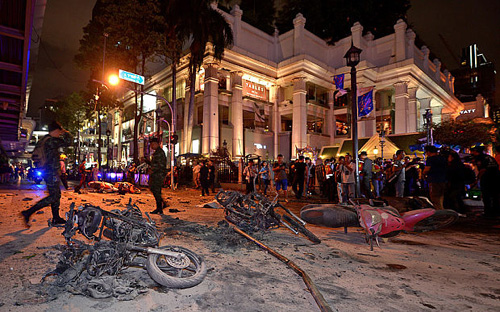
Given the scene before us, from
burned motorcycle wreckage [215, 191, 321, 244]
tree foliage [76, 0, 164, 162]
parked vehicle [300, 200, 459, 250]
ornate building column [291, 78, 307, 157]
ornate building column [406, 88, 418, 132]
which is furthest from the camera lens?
ornate building column [406, 88, 418, 132]

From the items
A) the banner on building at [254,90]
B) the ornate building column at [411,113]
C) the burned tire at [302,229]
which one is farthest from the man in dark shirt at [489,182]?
the ornate building column at [411,113]

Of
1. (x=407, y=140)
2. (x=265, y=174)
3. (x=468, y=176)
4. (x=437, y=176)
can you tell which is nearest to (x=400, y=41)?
(x=407, y=140)

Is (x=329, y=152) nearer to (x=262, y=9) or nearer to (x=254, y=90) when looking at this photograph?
(x=254, y=90)

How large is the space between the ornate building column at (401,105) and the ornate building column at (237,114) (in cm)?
1952

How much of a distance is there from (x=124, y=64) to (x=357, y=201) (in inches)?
1057

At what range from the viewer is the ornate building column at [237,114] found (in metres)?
29.1

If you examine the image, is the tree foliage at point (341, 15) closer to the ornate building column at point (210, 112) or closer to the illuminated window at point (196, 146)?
the ornate building column at point (210, 112)

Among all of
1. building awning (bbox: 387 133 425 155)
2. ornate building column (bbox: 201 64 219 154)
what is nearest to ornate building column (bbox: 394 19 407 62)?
building awning (bbox: 387 133 425 155)

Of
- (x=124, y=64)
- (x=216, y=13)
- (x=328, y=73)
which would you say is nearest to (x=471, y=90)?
(x=328, y=73)

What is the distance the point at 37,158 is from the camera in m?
5.51

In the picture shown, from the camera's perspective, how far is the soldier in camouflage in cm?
536

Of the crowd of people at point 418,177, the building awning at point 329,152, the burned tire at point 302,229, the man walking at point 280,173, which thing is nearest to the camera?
the burned tire at point 302,229

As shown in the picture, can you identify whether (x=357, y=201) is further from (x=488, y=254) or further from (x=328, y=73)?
(x=328, y=73)

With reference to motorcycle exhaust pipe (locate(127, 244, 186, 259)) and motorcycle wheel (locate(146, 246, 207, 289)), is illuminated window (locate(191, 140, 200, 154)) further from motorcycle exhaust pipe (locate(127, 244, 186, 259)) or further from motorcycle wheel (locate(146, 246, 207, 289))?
motorcycle exhaust pipe (locate(127, 244, 186, 259))
